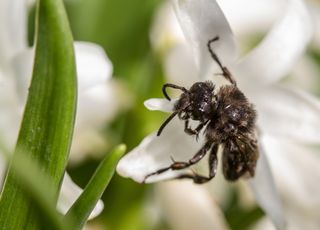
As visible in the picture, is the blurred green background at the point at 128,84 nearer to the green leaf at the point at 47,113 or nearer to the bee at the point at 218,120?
the bee at the point at 218,120

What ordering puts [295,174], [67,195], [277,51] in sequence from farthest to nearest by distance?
[295,174] → [277,51] → [67,195]

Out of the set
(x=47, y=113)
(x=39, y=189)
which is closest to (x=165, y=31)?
(x=47, y=113)

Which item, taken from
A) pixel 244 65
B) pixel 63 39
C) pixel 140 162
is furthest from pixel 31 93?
pixel 244 65

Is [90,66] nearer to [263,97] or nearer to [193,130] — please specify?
[193,130]

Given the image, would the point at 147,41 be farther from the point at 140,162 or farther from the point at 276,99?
the point at 140,162

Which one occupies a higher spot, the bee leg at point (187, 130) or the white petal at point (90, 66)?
the white petal at point (90, 66)

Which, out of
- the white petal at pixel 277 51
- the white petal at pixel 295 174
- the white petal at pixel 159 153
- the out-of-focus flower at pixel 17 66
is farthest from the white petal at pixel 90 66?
the white petal at pixel 295 174

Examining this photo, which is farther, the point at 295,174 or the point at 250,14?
the point at 250,14
